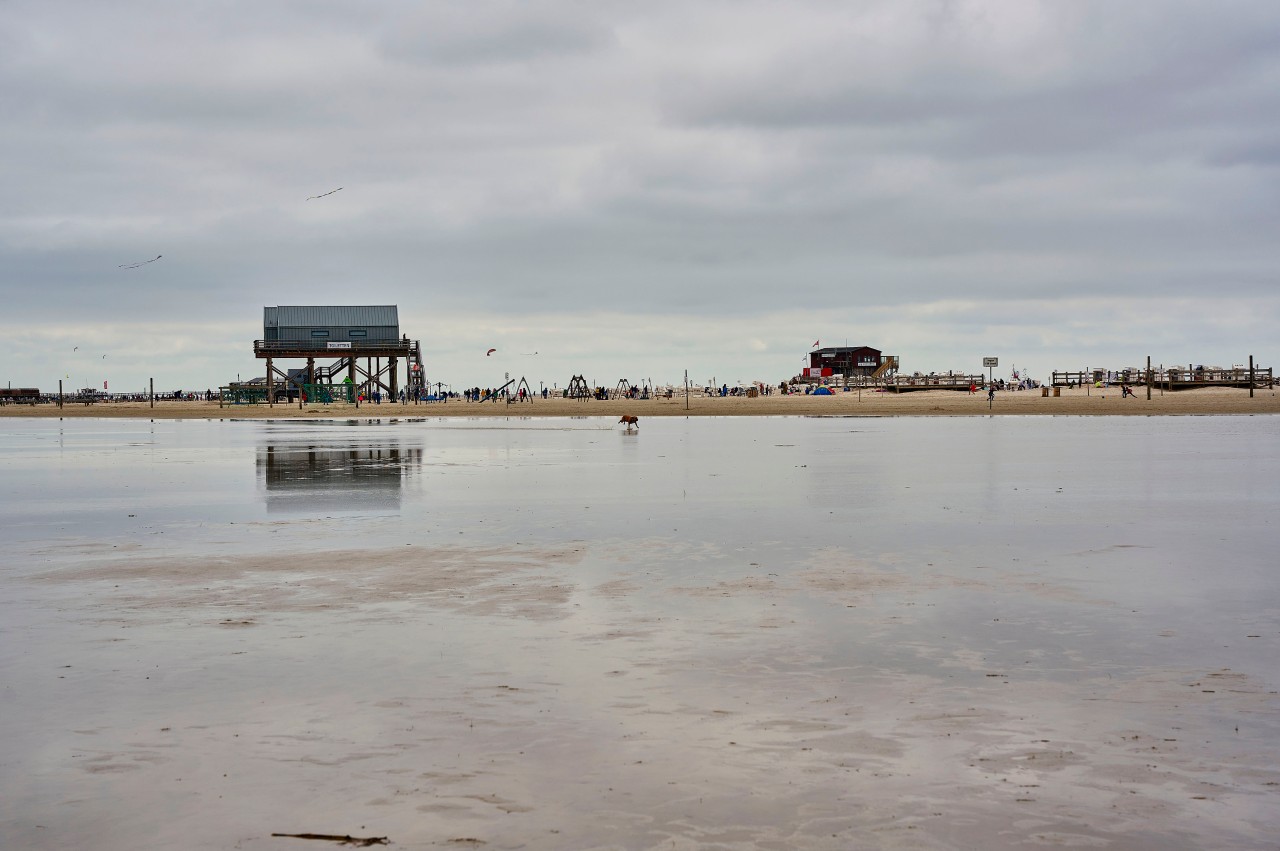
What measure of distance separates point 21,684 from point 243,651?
1.97 m

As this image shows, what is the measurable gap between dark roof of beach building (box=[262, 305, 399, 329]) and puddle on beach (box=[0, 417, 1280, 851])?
105713mm

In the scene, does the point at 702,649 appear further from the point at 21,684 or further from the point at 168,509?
the point at 168,509

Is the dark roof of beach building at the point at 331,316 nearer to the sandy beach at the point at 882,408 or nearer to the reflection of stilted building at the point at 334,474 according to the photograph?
the sandy beach at the point at 882,408

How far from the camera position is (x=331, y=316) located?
416 feet

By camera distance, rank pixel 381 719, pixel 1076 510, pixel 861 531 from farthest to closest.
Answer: pixel 1076 510
pixel 861 531
pixel 381 719

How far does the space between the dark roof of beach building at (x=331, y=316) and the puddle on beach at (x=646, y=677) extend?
106 metres

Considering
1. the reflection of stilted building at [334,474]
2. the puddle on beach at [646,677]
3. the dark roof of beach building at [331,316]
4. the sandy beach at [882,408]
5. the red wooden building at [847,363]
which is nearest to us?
the puddle on beach at [646,677]

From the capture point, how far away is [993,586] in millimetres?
14062

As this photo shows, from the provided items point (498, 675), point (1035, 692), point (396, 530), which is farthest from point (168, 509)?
point (1035, 692)

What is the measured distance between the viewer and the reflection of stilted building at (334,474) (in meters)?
25.4

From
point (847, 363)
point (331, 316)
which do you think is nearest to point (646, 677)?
point (331, 316)

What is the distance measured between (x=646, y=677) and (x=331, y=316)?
123803 mm

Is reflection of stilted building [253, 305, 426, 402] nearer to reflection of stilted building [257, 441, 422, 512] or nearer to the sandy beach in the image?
the sandy beach

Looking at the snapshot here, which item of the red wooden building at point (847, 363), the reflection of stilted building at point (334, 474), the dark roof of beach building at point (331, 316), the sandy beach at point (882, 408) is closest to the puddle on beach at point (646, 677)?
the reflection of stilted building at point (334, 474)
